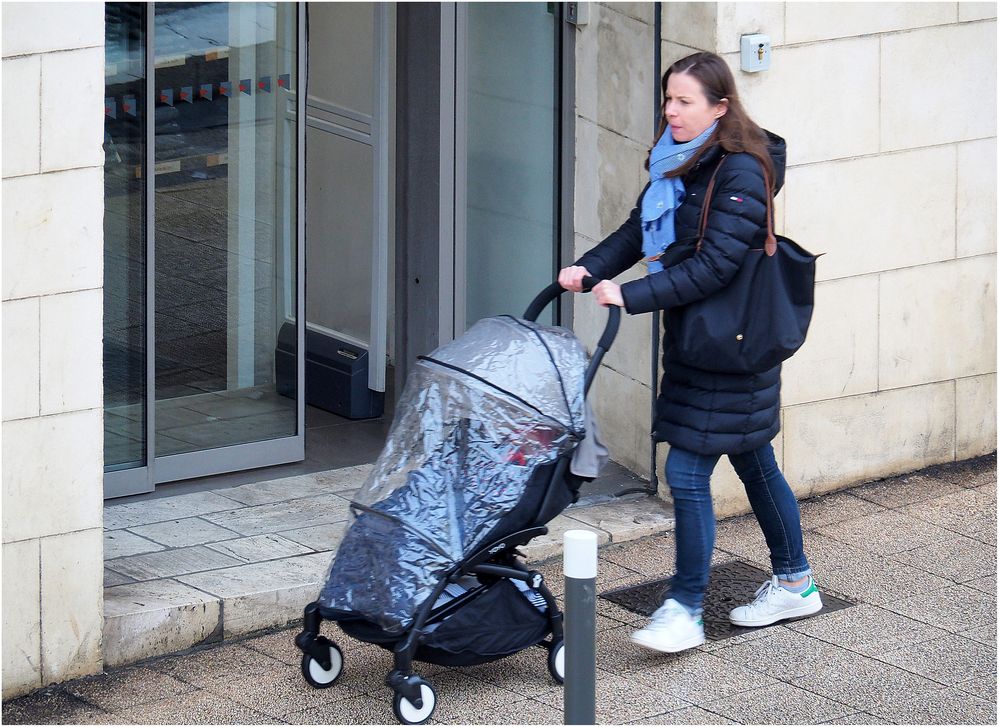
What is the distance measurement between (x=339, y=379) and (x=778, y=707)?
11.7 ft

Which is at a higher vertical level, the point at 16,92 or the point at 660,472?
the point at 16,92

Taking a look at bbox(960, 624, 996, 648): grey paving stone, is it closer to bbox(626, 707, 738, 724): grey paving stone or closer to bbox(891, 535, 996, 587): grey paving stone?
bbox(891, 535, 996, 587): grey paving stone

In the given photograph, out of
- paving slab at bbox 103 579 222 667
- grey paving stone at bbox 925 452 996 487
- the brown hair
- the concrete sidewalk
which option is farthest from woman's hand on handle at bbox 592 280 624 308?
grey paving stone at bbox 925 452 996 487

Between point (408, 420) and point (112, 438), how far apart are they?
2282 millimetres

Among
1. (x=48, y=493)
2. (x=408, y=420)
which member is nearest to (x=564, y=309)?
(x=408, y=420)

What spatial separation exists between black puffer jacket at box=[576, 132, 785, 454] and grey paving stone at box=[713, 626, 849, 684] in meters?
0.72

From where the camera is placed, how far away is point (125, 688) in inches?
208

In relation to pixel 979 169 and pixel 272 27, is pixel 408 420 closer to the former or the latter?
pixel 272 27

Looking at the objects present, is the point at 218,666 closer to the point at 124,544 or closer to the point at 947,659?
the point at 124,544

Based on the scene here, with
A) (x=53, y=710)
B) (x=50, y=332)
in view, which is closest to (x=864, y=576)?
(x=53, y=710)

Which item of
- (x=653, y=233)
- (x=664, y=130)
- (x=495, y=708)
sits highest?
(x=664, y=130)

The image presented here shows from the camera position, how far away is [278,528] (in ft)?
21.4

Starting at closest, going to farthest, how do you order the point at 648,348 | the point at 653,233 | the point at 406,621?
the point at 406,621 → the point at 653,233 → the point at 648,348

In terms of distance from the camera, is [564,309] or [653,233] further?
[564,309]
